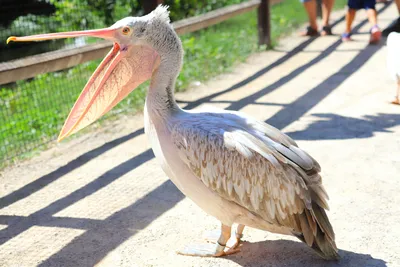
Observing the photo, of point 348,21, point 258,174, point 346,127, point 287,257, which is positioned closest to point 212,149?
point 258,174

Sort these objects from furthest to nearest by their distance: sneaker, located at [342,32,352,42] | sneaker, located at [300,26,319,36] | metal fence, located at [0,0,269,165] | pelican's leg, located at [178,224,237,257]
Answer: sneaker, located at [300,26,319,36] → sneaker, located at [342,32,352,42] → metal fence, located at [0,0,269,165] → pelican's leg, located at [178,224,237,257]

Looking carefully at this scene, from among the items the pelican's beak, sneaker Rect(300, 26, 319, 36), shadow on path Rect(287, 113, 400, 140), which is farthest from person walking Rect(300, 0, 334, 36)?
the pelican's beak

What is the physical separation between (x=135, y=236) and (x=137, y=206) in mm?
416

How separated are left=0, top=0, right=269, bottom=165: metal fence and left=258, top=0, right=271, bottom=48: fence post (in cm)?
87

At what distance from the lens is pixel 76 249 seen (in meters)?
3.28

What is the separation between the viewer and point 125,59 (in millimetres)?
3035

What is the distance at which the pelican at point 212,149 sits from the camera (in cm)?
286

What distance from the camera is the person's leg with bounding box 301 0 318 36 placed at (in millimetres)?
8641

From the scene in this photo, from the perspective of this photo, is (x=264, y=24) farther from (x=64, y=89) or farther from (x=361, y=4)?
(x=64, y=89)

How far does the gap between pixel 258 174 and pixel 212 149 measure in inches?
9.9

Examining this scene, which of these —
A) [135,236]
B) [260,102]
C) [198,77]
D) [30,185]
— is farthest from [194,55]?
[135,236]

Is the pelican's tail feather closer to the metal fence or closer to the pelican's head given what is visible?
the pelican's head

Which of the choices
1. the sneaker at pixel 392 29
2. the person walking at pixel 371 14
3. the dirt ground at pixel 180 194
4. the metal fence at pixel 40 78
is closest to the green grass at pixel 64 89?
the metal fence at pixel 40 78

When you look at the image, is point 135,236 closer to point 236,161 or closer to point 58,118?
point 236,161
